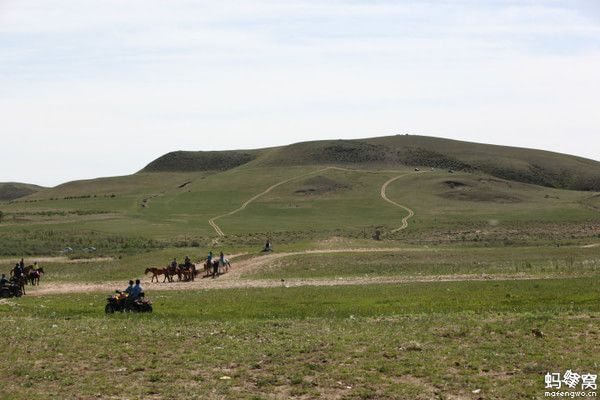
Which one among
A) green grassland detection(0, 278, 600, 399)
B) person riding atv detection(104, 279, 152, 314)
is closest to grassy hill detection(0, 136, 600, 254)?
person riding atv detection(104, 279, 152, 314)

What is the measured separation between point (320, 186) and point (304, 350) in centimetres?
12636

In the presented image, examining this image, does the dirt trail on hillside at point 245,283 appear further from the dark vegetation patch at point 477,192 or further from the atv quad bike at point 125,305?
the dark vegetation patch at point 477,192

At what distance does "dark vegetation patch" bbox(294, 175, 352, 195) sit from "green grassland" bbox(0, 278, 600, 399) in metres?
111

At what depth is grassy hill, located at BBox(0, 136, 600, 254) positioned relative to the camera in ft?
293

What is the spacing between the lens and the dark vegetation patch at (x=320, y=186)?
144375mm

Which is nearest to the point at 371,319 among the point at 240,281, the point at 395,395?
the point at 395,395

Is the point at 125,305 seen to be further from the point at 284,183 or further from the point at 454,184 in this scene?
the point at 284,183

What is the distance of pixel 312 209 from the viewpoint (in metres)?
127

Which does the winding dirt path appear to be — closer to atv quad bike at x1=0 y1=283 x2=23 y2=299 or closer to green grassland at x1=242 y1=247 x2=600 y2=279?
green grassland at x1=242 y1=247 x2=600 y2=279

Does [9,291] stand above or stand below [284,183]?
below

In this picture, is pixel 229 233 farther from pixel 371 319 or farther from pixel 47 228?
pixel 371 319

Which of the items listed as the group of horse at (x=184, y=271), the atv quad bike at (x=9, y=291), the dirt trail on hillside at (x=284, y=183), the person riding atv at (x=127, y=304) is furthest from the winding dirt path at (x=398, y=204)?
the person riding atv at (x=127, y=304)

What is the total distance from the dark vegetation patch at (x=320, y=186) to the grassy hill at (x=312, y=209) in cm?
19

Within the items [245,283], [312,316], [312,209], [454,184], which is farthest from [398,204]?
[312,316]
